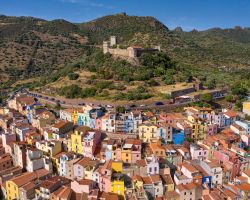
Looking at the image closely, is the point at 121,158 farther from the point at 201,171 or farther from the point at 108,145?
the point at 201,171

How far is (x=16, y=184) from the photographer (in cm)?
2422

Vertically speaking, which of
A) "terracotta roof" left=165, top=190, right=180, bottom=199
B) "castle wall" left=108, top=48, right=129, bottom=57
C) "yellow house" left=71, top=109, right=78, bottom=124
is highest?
"castle wall" left=108, top=48, right=129, bottom=57

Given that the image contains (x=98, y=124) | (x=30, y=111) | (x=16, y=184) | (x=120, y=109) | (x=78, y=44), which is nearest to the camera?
(x=16, y=184)

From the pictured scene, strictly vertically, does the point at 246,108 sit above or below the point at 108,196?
above

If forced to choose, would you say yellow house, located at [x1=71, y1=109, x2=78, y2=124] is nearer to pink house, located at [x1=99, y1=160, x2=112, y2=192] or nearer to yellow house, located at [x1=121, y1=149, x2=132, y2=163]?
yellow house, located at [x1=121, y1=149, x2=132, y2=163]

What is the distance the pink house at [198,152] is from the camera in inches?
1108

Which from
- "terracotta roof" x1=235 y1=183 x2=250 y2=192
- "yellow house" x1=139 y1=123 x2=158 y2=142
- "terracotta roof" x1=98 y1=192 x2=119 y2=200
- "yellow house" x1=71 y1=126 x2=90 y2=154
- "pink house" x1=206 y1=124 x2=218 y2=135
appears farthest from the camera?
"pink house" x1=206 y1=124 x2=218 y2=135

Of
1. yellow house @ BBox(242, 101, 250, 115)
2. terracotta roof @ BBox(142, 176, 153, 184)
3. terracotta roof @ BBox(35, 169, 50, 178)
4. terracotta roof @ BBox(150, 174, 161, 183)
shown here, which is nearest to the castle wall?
yellow house @ BBox(242, 101, 250, 115)

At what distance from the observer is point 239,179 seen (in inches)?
976

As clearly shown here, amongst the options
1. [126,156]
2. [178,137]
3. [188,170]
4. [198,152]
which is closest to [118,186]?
[126,156]

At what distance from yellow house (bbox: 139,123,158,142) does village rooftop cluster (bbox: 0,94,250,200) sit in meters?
0.11

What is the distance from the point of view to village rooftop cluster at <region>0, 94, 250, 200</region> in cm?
2359

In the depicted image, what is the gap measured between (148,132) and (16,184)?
14.6 meters

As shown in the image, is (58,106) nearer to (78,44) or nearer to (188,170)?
(188,170)
